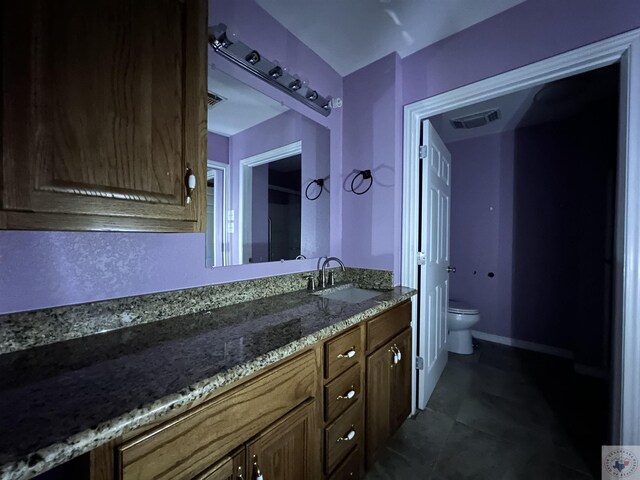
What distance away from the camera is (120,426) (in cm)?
46

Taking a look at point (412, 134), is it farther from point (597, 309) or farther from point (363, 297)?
point (597, 309)

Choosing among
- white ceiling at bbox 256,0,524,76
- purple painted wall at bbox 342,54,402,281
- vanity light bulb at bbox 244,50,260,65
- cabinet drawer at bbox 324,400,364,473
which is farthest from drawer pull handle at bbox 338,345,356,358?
white ceiling at bbox 256,0,524,76

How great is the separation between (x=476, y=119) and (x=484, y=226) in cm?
118

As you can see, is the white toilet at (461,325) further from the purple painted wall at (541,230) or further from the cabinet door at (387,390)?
the cabinet door at (387,390)

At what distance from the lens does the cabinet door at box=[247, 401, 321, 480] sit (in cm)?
75

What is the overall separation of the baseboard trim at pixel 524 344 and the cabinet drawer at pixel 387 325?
1932 mm

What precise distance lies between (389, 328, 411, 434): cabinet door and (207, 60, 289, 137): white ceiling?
1.47 metres

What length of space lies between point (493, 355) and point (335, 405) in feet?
7.63

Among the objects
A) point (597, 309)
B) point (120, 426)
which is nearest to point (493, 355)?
point (597, 309)

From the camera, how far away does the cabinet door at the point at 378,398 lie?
126 centimetres

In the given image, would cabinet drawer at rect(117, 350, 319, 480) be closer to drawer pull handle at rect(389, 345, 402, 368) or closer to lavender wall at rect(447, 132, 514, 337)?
drawer pull handle at rect(389, 345, 402, 368)

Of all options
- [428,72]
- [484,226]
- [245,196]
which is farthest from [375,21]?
[484,226]

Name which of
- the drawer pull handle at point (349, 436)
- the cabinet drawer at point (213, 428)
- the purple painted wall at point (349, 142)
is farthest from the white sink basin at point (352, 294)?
the cabinet drawer at point (213, 428)

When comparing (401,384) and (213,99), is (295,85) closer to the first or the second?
(213,99)
